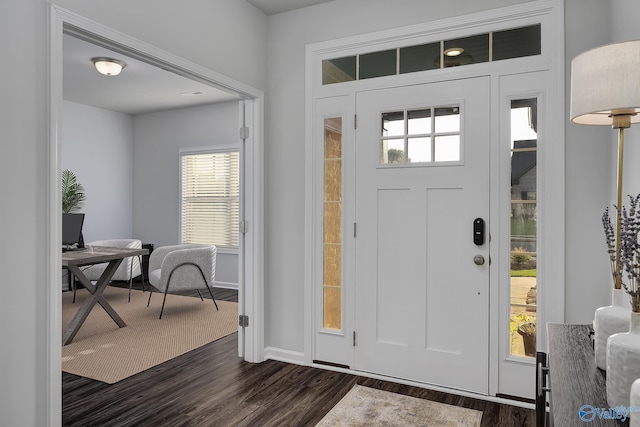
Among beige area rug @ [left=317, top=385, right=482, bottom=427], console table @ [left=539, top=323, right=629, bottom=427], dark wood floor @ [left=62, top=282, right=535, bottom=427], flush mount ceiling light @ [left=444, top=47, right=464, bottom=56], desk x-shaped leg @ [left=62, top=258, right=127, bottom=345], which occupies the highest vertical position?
flush mount ceiling light @ [left=444, top=47, right=464, bottom=56]

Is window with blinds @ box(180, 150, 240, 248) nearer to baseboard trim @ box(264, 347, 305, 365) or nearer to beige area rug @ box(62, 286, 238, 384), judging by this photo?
beige area rug @ box(62, 286, 238, 384)

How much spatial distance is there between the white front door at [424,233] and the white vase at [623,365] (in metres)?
1.73

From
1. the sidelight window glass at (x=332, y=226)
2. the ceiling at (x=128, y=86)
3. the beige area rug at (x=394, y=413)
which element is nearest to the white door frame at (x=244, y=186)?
the sidelight window glass at (x=332, y=226)

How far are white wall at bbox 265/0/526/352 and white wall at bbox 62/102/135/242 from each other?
426cm

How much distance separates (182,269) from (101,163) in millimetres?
3086

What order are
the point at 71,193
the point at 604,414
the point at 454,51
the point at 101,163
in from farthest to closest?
the point at 101,163, the point at 71,193, the point at 454,51, the point at 604,414

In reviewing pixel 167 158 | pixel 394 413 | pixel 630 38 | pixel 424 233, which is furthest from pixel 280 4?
pixel 167 158

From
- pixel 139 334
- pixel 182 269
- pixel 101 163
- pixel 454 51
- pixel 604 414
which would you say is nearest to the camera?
pixel 604 414

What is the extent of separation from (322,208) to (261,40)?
1397mm

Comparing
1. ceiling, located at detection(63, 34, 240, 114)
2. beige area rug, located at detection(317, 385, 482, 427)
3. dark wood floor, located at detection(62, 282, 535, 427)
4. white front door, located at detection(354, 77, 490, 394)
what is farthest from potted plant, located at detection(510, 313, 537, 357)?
ceiling, located at detection(63, 34, 240, 114)

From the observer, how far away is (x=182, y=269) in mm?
4688

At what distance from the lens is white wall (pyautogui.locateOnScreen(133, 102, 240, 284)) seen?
251 inches

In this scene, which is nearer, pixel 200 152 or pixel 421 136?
pixel 421 136

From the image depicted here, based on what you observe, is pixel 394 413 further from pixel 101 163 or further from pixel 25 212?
pixel 101 163
